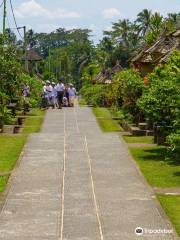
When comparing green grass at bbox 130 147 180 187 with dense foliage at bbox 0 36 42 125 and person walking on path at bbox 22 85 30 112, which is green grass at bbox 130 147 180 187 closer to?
dense foliage at bbox 0 36 42 125

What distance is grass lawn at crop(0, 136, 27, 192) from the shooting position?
1725 centimetres

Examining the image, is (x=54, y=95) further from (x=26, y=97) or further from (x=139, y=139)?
(x=139, y=139)

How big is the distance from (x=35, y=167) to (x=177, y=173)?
379cm

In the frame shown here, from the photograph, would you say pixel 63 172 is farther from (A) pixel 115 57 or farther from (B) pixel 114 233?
(A) pixel 115 57

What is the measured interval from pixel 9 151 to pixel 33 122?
436 inches

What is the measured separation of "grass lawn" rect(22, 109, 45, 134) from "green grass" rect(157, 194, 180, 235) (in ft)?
45.6

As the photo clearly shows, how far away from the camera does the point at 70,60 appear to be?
419 ft

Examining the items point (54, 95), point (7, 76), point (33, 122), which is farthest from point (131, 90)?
point (54, 95)

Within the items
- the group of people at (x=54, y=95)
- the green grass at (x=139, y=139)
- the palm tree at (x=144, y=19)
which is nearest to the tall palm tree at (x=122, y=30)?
the palm tree at (x=144, y=19)

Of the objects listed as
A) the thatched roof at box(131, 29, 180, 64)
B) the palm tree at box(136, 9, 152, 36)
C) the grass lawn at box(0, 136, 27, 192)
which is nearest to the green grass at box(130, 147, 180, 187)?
the grass lawn at box(0, 136, 27, 192)

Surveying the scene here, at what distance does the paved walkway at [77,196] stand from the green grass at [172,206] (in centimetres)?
20

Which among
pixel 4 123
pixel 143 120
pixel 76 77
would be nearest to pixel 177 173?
pixel 143 120

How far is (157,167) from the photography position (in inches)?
704

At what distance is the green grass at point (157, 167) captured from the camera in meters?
15.7
